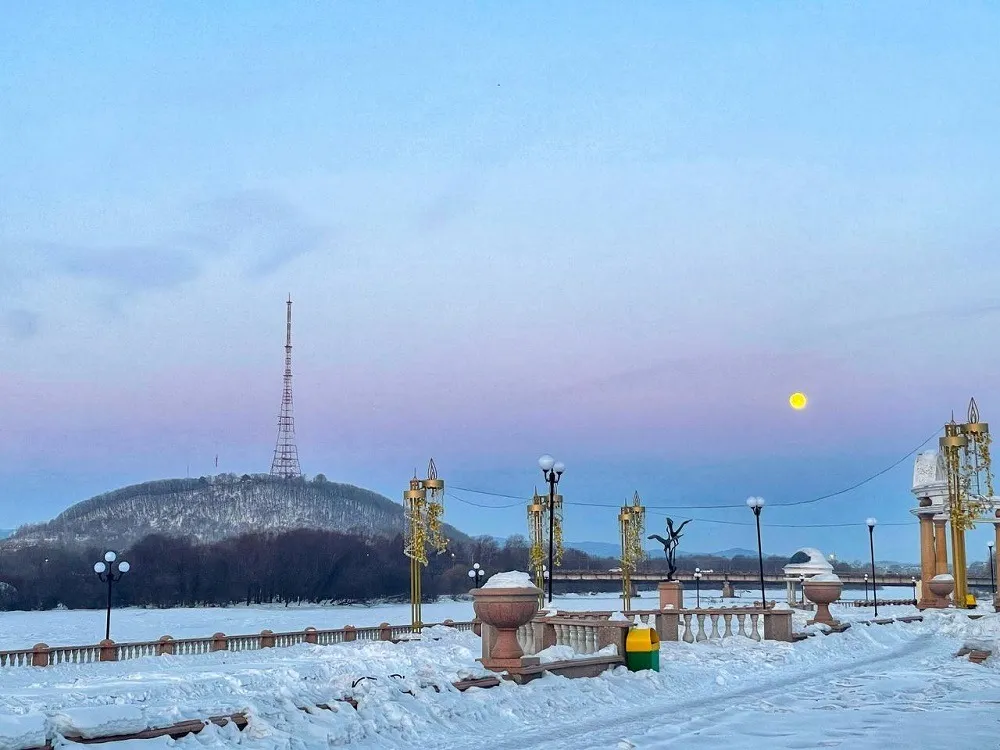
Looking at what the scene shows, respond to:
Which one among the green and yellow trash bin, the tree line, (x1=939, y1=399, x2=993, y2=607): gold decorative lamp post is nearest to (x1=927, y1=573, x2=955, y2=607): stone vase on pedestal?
(x1=939, y1=399, x2=993, y2=607): gold decorative lamp post

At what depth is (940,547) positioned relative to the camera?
5053 cm

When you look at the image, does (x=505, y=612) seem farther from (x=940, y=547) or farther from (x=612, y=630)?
(x=940, y=547)

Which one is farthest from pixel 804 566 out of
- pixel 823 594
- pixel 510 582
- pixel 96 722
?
pixel 96 722

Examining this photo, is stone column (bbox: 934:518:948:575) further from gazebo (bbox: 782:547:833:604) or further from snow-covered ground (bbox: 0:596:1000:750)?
snow-covered ground (bbox: 0:596:1000:750)

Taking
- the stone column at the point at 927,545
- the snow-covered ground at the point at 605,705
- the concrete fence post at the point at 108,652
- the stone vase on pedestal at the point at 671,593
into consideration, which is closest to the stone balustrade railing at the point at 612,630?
the snow-covered ground at the point at 605,705

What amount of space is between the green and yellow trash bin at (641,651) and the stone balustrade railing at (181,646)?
17281 mm

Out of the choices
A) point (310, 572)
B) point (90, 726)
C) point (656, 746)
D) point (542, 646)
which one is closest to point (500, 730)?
point (656, 746)

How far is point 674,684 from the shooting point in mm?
16172

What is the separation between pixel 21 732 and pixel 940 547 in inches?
1950

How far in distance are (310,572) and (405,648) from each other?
114810 millimetres

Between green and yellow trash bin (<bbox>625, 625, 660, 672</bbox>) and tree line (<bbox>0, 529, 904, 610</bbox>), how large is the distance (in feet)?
390

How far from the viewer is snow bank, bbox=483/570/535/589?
15359mm

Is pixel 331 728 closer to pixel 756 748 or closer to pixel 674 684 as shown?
pixel 756 748

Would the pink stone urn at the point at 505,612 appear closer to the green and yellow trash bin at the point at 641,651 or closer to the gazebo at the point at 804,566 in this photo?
the green and yellow trash bin at the point at 641,651
